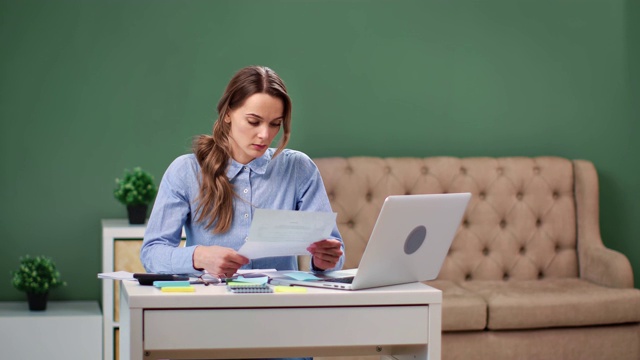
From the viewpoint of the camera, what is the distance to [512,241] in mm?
4676

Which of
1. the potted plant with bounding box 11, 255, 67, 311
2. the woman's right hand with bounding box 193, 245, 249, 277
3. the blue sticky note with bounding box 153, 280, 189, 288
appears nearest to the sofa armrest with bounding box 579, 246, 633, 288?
the potted plant with bounding box 11, 255, 67, 311

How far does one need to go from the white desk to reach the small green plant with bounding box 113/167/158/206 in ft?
6.69

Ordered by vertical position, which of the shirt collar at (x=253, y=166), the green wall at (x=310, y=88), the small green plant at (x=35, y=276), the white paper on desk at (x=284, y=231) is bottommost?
the small green plant at (x=35, y=276)

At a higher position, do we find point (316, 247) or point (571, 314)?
point (316, 247)

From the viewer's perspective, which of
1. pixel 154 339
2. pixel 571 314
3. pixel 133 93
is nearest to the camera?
pixel 154 339

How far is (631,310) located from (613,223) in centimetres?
96

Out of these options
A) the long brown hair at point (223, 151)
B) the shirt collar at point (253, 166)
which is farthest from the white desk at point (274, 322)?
the shirt collar at point (253, 166)

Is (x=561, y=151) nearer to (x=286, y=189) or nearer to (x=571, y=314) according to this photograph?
(x=571, y=314)

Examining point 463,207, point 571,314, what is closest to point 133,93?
point 571,314

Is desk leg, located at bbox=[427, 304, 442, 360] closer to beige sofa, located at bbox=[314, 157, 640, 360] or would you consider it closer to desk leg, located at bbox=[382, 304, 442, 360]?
desk leg, located at bbox=[382, 304, 442, 360]

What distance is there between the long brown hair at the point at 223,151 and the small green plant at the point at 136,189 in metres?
1.64

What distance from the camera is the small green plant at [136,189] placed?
429 cm

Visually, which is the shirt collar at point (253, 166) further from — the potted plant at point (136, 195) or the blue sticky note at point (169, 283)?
the potted plant at point (136, 195)

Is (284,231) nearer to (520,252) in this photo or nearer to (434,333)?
(434,333)
